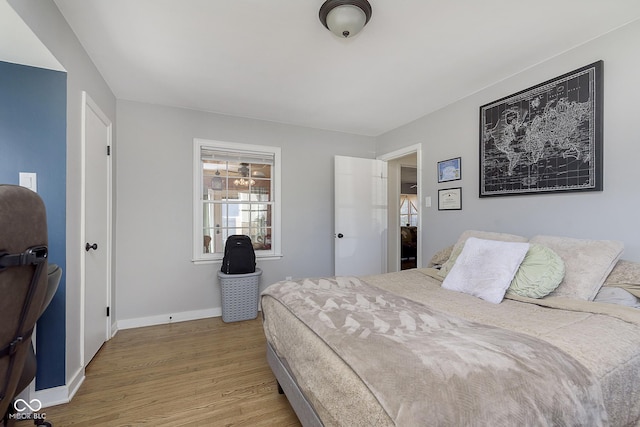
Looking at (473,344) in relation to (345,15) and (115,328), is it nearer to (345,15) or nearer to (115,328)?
(345,15)

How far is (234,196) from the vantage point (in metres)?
3.43

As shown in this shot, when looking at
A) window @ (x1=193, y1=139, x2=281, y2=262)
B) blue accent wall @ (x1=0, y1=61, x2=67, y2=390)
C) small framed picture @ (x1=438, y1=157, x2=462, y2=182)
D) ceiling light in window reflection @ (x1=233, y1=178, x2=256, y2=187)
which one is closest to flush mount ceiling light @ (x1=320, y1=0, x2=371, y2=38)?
blue accent wall @ (x1=0, y1=61, x2=67, y2=390)

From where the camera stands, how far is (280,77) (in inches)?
95.7

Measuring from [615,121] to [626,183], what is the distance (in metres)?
0.42

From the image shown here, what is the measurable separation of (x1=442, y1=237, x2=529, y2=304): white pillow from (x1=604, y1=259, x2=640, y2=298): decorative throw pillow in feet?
1.44

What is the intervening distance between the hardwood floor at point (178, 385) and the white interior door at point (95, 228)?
0.88ft

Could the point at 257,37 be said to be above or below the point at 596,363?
above

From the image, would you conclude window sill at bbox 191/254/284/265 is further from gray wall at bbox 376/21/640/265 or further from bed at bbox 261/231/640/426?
gray wall at bbox 376/21/640/265

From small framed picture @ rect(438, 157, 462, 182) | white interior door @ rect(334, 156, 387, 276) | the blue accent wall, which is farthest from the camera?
white interior door @ rect(334, 156, 387, 276)

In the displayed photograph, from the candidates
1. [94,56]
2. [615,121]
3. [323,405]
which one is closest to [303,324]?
[323,405]

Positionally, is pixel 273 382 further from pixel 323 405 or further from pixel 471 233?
pixel 471 233

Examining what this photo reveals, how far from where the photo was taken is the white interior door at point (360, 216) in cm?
371

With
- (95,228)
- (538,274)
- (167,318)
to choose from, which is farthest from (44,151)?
(538,274)

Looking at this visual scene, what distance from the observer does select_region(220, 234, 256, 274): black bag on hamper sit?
3.06 metres
